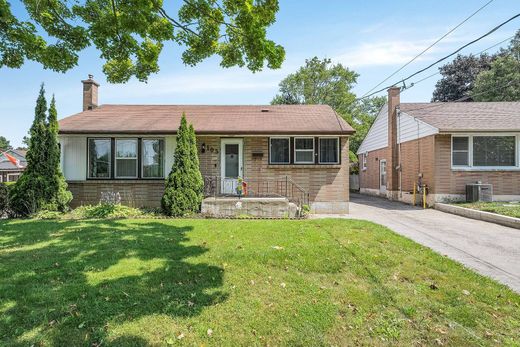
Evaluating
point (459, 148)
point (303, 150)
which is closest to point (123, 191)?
point (303, 150)

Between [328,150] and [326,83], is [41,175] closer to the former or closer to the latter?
[328,150]

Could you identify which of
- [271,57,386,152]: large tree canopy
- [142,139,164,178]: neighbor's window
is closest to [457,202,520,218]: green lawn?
[142,139,164,178]: neighbor's window

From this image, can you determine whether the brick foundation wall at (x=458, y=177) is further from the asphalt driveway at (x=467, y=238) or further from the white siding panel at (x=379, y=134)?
the white siding panel at (x=379, y=134)

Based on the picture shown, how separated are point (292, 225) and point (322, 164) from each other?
14.9ft

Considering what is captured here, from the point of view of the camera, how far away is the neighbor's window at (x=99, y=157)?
1223 cm

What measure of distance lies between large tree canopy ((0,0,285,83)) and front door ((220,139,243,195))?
199 inches

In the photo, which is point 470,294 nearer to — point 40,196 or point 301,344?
point 301,344

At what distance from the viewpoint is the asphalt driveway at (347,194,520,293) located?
5.40m

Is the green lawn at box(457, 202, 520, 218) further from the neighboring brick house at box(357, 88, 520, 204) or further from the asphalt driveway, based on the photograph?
the neighboring brick house at box(357, 88, 520, 204)

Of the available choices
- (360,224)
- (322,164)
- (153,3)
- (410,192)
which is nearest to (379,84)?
(410,192)

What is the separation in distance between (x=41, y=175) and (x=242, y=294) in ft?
31.2

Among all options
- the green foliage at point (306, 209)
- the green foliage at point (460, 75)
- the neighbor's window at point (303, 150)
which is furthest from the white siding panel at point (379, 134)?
the green foliage at point (460, 75)

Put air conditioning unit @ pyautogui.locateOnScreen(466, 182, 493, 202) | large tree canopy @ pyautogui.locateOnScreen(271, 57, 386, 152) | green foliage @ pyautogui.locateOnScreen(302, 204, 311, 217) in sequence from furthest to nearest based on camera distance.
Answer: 1. large tree canopy @ pyautogui.locateOnScreen(271, 57, 386, 152)
2. air conditioning unit @ pyautogui.locateOnScreen(466, 182, 493, 202)
3. green foliage @ pyautogui.locateOnScreen(302, 204, 311, 217)

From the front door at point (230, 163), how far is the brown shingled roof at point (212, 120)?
65 cm
